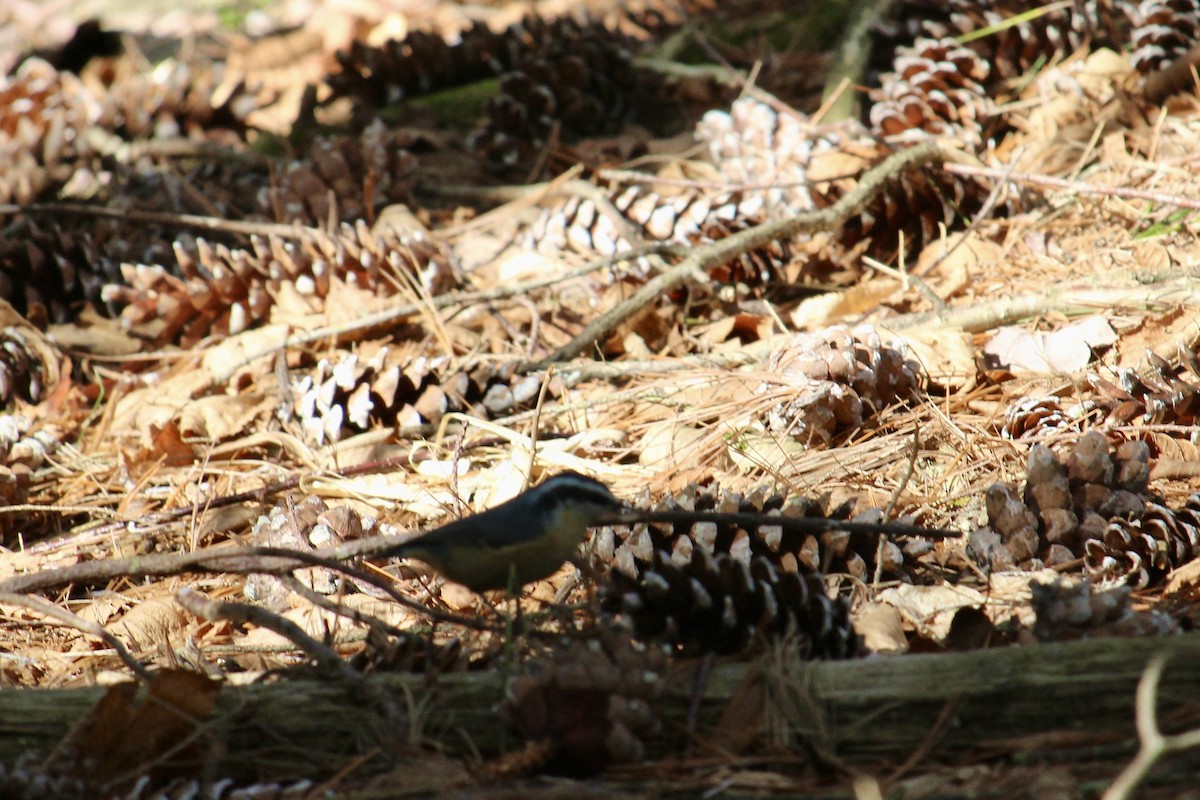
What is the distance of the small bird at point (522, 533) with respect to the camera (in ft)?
4.75

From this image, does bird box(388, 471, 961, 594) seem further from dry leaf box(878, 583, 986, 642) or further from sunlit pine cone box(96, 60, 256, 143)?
sunlit pine cone box(96, 60, 256, 143)

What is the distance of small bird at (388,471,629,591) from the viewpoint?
145cm

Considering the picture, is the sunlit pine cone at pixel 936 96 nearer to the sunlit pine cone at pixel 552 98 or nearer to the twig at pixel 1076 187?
the twig at pixel 1076 187

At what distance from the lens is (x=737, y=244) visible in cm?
247

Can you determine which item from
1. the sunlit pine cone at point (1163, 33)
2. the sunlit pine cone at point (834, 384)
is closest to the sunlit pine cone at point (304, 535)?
the sunlit pine cone at point (834, 384)

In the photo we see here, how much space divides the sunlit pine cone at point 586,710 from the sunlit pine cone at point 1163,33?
265 centimetres

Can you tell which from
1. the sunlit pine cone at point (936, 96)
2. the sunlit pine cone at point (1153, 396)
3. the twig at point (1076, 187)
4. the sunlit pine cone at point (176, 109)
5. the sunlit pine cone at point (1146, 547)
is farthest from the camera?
the sunlit pine cone at point (176, 109)

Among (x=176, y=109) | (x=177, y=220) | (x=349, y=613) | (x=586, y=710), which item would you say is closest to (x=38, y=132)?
(x=176, y=109)

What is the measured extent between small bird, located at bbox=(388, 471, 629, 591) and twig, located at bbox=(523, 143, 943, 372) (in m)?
0.94

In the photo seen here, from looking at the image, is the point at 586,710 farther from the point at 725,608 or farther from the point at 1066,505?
the point at 1066,505

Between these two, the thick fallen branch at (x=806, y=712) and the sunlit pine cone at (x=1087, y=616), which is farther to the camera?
the sunlit pine cone at (x=1087, y=616)

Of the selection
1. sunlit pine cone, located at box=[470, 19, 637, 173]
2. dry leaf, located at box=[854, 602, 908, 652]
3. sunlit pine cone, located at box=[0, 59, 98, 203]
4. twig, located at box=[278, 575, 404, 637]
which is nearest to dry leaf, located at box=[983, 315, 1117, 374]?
dry leaf, located at box=[854, 602, 908, 652]

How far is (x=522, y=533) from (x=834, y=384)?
778mm

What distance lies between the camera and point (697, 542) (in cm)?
162
